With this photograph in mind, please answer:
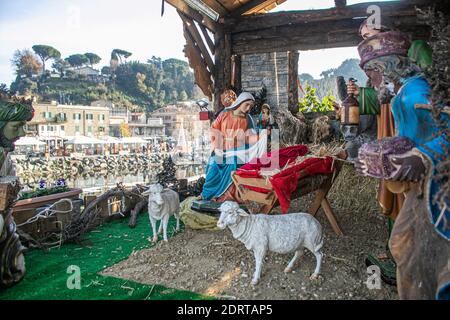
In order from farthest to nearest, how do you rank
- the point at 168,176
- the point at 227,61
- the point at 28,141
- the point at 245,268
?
the point at 28,141
the point at 227,61
the point at 168,176
the point at 245,268

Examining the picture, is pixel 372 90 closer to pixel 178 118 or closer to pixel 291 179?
pixel 291 179

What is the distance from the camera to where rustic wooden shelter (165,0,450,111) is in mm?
6570

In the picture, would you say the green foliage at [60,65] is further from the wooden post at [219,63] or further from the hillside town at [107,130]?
the wooden post at [219,63]

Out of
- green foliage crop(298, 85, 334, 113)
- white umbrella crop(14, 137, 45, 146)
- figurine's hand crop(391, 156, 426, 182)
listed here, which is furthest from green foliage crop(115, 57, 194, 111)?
figurine's hand crop(391, 156, 426, 182)

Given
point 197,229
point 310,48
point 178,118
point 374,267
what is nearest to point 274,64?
point 310,48

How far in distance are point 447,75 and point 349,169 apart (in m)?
5.07

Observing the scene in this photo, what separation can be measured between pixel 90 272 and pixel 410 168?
130 inches

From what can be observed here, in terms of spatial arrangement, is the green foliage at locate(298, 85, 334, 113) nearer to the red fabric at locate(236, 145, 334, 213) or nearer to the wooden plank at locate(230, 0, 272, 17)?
the wooden plank at locate(230, 0, 272, 17)

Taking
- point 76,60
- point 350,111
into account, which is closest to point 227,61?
point 350,111

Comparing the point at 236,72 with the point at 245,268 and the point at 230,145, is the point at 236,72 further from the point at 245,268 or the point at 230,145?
the point at 245,268

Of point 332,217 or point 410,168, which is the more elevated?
point 410,168

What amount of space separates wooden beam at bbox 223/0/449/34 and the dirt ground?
13.9 ft

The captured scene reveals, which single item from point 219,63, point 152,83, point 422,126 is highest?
point 152,83

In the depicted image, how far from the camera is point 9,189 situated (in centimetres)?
322
